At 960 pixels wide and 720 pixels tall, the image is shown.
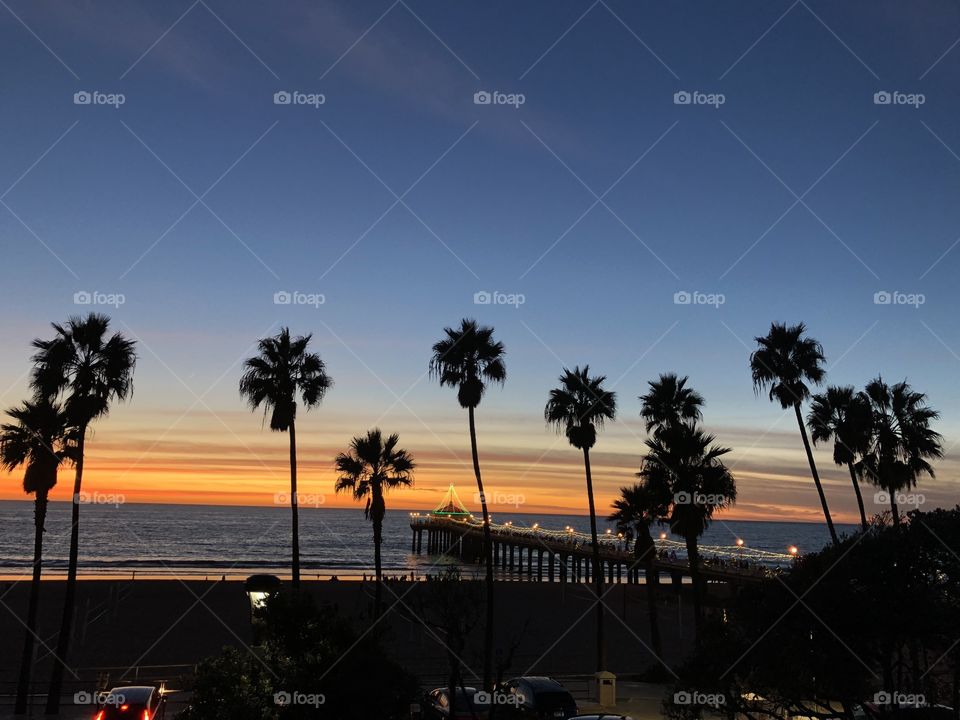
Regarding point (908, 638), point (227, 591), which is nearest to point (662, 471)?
point (908, 638)

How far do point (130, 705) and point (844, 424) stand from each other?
3046 centimetres

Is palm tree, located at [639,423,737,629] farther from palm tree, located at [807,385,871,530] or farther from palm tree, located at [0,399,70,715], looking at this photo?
palm tree, located at [0,399,70,715]

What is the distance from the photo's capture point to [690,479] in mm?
26891

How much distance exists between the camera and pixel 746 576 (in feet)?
171

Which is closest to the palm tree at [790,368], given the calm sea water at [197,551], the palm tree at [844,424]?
the palm tree at [844,424]

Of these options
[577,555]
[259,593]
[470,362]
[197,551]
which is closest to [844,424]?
[470,362]

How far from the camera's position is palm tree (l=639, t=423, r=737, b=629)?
26.5m

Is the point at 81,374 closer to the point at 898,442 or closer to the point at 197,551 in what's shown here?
the point at 898,442

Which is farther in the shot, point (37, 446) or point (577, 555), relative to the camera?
point (577, 555)

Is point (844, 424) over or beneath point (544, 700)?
over

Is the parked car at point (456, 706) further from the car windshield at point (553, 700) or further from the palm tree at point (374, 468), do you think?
the palm tree at point (374, 468)

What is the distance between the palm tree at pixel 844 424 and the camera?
33.3m

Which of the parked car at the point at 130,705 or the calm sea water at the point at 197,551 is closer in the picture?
the parked car at the point at 130,705

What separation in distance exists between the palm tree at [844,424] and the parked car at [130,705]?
1141 inches
